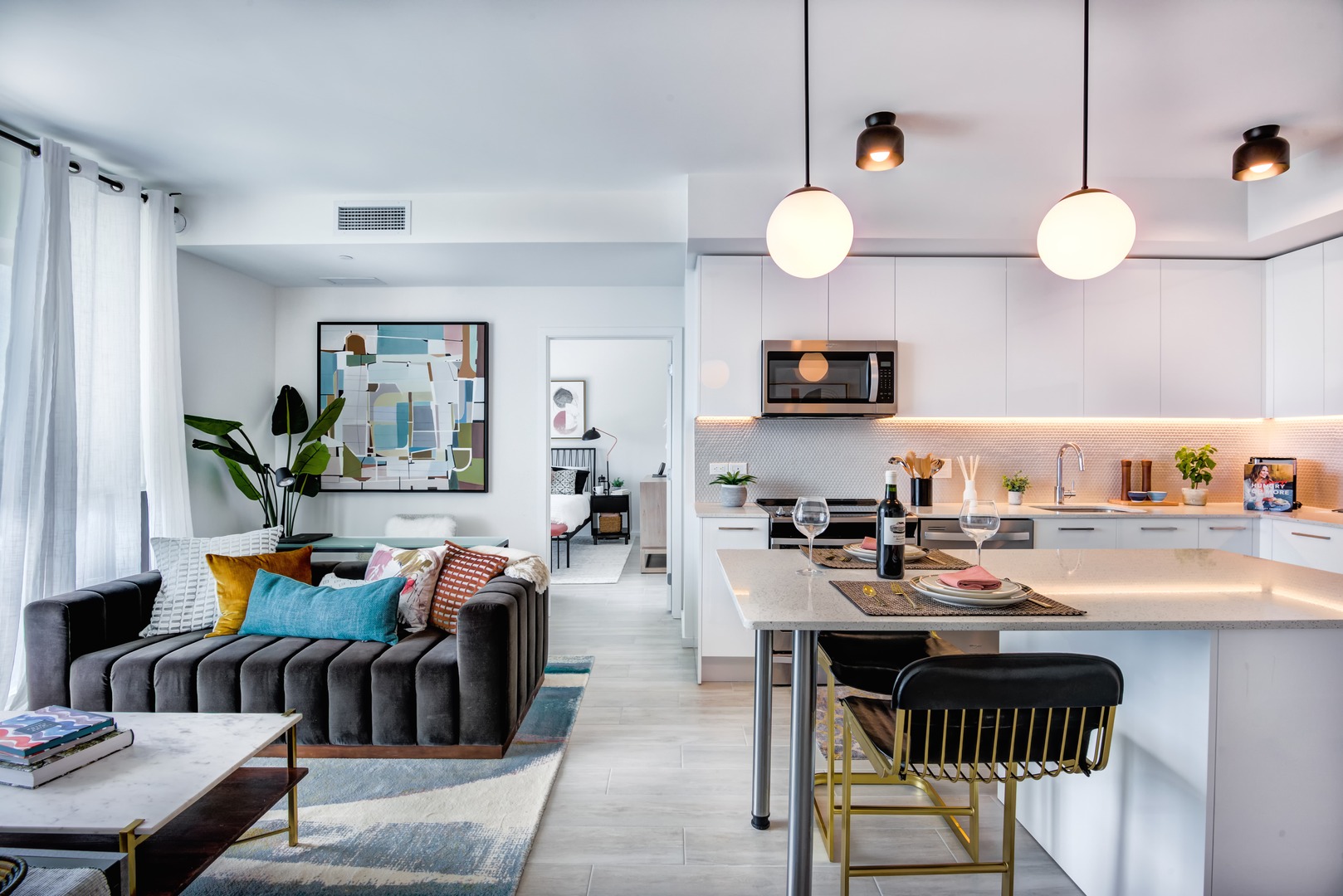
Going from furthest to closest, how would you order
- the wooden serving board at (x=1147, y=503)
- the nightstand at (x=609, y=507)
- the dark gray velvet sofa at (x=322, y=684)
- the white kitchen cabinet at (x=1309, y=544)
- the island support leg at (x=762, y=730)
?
the nightstand at (x=609, y=507), the wooden serving board at (x=1147, y=503), the white kitchen cabinet at (x=1309, y=544), the dark gray velvet sofa at (x=322, y=684), the island support leg at (x=762, y=730)

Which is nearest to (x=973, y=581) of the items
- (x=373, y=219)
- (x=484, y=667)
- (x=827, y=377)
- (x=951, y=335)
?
(x=484, y=667)

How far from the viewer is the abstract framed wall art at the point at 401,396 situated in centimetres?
487

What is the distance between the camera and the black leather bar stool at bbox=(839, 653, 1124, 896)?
138 centimetres

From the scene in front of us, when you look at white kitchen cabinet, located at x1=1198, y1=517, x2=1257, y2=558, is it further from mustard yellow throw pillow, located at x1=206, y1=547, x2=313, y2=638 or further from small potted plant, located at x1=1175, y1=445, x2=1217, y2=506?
mustard yellow throw pillow, located at x1=206, y1=547, x2=313, y2=638

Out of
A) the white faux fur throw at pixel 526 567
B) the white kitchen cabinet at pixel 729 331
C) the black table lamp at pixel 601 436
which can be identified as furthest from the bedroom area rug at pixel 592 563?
the white kitchen cabinet at pixel 729 331

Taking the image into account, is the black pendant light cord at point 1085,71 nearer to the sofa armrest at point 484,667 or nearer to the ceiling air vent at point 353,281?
the sofa armrest at point 484,667

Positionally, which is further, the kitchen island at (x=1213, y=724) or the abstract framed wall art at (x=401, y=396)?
the abstract framed wall art at (x=401, y=396)

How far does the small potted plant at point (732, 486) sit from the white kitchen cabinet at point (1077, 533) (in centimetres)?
156

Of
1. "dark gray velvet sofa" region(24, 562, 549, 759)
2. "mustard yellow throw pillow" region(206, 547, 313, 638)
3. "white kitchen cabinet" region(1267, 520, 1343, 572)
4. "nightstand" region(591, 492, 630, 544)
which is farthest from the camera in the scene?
"nightstand" region(591, 492, 630, 544)

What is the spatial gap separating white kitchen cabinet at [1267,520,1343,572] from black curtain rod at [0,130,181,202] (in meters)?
5.92

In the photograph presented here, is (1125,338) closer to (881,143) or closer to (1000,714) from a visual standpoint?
(881,143)

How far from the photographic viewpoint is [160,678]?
8.32 feet

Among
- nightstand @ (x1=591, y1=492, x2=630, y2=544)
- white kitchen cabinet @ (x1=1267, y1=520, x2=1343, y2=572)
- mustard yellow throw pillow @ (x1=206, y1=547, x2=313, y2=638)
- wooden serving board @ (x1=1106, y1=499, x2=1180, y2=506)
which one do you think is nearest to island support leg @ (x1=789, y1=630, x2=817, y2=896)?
mustard yellow throw pillow @ (x1=206, y1=547, x2=313, y2=638)

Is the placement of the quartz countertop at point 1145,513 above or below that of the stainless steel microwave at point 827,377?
below
